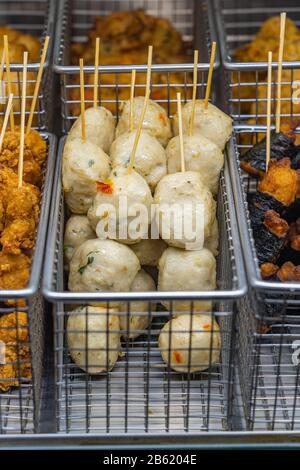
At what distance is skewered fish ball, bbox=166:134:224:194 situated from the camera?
243 centimetres

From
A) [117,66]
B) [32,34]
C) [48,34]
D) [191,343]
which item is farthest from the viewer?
[32,34]

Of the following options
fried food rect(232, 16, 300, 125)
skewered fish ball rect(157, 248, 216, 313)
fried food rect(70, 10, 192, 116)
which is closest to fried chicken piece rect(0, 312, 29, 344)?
skewered fish ball rect(157, 248, 216, 313)

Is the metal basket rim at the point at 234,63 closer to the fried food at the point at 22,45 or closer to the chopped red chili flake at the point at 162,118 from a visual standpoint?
the chopped red chili flake at the point at 162,118

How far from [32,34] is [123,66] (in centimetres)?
130

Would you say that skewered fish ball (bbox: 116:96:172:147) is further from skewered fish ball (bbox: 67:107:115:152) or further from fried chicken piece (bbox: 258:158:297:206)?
fried chicken piece (bbox: 258:158:297:206)

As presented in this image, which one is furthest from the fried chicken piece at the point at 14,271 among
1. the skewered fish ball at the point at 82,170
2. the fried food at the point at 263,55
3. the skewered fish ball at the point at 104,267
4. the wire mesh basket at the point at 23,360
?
the fried food at the point at 263,55

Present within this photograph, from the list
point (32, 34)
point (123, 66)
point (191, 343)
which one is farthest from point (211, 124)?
point (32, 34)

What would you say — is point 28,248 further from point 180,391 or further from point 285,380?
point 285,380

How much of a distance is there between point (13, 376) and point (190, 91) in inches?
59.2

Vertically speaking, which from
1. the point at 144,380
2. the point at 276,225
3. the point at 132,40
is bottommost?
the point at 144,380

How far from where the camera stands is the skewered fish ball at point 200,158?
243cm

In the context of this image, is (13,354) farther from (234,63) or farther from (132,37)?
(132,37)

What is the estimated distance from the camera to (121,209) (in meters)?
2.26

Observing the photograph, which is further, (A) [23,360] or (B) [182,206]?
(B) [182,206]
